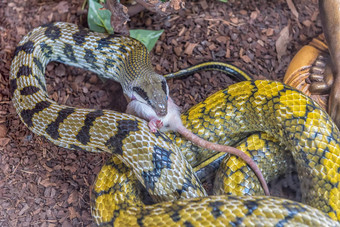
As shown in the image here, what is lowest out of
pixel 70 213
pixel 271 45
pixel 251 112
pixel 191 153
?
pixel 70 213

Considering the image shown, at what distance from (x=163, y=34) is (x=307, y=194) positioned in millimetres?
1899

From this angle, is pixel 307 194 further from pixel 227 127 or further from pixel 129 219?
pixel 129 219

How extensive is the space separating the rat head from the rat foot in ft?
0.27

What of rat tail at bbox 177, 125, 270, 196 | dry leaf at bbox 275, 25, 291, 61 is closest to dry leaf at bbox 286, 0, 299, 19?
dry leaf at bbox 275, 25, 291, 61

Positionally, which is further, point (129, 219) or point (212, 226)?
point (129, 219)

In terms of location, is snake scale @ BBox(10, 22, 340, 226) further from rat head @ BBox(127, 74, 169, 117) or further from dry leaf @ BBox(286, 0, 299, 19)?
dry leaf @ BBox(286, 0, 299, 19)

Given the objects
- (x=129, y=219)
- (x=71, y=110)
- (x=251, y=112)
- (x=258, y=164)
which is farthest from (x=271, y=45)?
(x=129, y=219)

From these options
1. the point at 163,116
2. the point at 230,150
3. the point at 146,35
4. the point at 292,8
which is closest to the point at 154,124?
the point at 163,116

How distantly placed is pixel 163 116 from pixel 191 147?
33 centimetres

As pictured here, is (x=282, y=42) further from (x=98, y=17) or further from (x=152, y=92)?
(x=98, y=17)

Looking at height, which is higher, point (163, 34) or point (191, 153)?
point (163, 34)

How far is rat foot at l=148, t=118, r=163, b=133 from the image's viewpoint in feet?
7.52

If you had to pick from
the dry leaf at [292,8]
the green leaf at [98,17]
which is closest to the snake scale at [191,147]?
the green leaf at [98,17]

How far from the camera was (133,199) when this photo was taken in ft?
7.32
